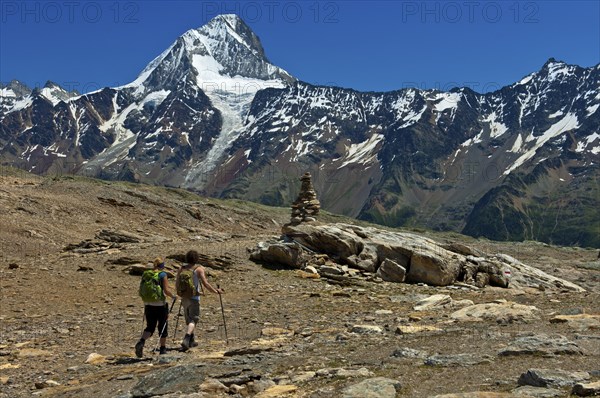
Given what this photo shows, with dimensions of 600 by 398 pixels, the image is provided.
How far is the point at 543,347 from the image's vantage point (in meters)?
15.2

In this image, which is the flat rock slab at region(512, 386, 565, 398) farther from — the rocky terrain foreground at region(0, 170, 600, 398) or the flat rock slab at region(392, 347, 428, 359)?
the flat rock slab at region(392, 347, 428, 359)

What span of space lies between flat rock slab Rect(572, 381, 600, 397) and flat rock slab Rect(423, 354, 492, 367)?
3.17 metres

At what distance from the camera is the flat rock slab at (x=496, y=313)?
21109mm

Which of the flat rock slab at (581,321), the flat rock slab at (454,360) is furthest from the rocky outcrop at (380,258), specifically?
the flat rock slab at (454,360)

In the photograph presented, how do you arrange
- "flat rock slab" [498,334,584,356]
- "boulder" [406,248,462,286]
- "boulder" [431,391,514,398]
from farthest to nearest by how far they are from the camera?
"boulder" [406,248,462,286] → "flat rock slab" [498,334,584,356] → "boulder" [431,391,514,398]

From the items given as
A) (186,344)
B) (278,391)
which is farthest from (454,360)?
(186,344)

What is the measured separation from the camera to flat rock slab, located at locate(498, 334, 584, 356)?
588 inches

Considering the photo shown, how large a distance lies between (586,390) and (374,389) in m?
3.67

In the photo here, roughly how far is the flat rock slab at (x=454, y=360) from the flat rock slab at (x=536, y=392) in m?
2.57

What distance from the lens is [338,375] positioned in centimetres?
1380

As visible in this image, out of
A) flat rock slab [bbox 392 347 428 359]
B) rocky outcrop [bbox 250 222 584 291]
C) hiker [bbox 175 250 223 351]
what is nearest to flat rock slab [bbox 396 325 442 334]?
flat rock slab [bbox 392 347 428 359]

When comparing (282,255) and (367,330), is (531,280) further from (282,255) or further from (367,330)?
(367,330)

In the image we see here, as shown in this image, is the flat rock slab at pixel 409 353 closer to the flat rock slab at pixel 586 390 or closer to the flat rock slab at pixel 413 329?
the flat rock slab at pixel 413 329

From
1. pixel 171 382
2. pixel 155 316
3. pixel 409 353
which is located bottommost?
pixel 171 382
